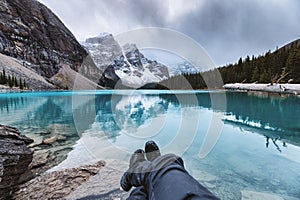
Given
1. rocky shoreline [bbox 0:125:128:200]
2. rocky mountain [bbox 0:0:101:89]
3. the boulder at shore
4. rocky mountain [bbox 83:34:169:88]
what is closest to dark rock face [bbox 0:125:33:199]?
rocky shoreline [bbox 0:125:128:200]

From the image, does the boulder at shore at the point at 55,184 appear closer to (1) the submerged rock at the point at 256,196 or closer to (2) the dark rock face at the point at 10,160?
(2) the dark rock face at the point at 10,160

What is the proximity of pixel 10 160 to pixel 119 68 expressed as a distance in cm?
14376

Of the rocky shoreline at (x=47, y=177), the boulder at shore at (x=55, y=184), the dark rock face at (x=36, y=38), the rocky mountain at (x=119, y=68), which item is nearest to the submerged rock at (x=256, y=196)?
the rocky shoreline at (x=47, y=177)

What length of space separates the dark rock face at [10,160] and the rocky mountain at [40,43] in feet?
141

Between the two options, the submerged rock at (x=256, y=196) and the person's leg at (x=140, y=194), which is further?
the submerged rock at (x=256, y=196)

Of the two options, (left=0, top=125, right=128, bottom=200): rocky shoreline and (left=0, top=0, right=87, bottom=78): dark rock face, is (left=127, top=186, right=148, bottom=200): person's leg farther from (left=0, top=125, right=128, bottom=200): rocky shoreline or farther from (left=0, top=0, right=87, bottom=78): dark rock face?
(left=0, top=0, right=87, bottom=78): dark rock face

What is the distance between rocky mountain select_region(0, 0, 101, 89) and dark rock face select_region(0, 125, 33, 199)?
42.9m

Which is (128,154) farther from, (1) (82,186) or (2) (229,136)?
(2) (229,136)

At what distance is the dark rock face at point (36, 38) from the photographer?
Answer: 167ft

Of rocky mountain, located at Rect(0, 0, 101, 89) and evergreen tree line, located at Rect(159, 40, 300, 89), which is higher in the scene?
rocky mountain, located at Rect(0, 0, 101, 89)

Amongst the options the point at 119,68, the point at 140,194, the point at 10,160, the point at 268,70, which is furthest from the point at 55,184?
the point at 119,68

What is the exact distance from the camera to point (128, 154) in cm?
401

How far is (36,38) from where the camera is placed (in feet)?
192

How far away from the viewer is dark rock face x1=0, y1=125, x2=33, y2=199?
2.27 meters
